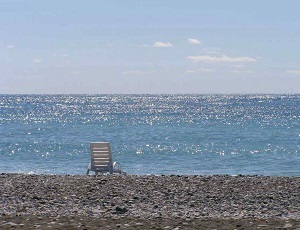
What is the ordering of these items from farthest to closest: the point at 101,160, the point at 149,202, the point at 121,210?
the point at 101,160
the point at 149,202
the point at 121,210

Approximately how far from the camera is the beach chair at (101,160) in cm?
1639

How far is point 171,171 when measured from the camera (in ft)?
75.0

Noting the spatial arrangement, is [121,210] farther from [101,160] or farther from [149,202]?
[101,160]

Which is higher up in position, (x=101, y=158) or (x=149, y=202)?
(x=101, y=158)

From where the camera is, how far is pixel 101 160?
16500 millimetres

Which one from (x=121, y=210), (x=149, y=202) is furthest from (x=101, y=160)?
(x=121, y=210)

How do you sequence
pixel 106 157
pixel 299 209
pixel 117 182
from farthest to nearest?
pixel 106 157, pixel 117 182, pixel 299 209

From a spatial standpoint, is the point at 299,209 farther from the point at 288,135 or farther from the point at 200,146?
the point at 288,135

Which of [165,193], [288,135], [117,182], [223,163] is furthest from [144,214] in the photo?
[288,135]

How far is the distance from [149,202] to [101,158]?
19.6 feet

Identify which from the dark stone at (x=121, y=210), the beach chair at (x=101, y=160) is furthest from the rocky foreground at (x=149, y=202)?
the beach chair at (x=101, y=160)

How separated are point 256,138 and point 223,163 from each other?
16.8 meters

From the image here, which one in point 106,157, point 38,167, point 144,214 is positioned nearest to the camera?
point 144,214

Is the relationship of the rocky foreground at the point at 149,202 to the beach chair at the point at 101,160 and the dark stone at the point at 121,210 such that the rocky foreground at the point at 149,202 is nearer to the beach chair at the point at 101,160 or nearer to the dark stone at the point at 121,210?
the dark stone at the point at 121,210
